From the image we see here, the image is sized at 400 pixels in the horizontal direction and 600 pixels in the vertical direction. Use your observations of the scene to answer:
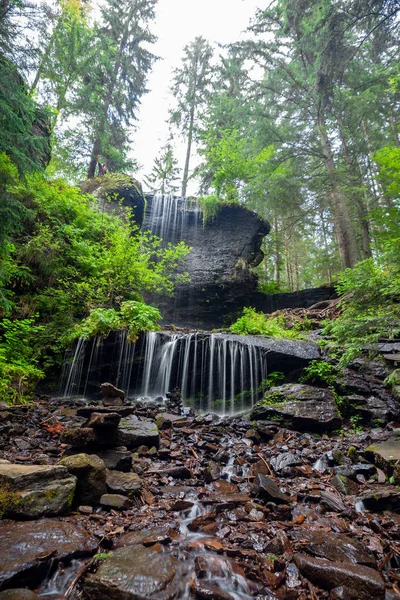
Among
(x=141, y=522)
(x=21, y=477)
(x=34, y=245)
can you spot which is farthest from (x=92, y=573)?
(x=34, y=245)

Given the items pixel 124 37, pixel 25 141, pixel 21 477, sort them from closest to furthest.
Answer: pixel 21 477 → pixel 25 141 → pixel 124 37

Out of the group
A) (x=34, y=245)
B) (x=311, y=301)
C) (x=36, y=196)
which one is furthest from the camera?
(x=311, y=301)

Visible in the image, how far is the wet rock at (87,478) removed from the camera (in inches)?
107

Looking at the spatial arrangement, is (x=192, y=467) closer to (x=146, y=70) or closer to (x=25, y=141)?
(x=25, y=141)

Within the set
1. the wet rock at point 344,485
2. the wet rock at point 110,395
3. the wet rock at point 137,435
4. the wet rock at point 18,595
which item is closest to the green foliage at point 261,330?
the wet rock at point 110,395

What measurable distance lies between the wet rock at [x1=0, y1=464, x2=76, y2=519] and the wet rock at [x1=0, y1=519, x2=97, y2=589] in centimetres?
9

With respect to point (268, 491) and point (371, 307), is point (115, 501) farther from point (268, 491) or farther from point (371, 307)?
point (371, 307)

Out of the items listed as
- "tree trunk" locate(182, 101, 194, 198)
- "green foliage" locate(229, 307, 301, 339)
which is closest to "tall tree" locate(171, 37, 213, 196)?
"tree trunk" locate(182, 101, 194, 198)

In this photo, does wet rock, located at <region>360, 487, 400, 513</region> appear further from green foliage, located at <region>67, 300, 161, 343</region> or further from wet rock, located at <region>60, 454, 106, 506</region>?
green foliage, located at <region>67, 300, 161, 343</region>

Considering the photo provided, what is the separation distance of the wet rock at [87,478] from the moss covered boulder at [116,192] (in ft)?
45.2

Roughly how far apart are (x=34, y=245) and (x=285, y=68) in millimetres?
15215

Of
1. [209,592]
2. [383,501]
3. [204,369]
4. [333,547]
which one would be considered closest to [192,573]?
[209,592]

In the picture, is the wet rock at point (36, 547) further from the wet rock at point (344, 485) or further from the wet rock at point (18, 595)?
the wet rock at point (344, 485)

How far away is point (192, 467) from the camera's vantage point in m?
3.98
